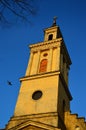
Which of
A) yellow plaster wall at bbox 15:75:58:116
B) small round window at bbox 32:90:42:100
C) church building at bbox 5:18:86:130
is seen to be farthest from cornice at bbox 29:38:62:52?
small round window at bbox 32:90:42:100

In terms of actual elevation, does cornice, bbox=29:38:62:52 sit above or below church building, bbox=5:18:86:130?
Answer: above

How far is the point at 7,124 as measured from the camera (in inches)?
990

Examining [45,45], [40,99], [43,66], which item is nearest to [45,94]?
[40,99]

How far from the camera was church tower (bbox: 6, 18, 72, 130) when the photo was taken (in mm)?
23719

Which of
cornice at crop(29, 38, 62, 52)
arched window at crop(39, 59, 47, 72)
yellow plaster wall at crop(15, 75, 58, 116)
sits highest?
cornice at crop(29, 38, 62, 52)

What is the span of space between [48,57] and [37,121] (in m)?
9.76

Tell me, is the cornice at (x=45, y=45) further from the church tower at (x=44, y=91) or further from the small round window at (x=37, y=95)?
the small round window at (x=37, y=95)

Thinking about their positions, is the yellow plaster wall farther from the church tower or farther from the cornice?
the cornice

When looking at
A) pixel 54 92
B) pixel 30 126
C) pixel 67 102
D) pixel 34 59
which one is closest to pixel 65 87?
pixel 67 102

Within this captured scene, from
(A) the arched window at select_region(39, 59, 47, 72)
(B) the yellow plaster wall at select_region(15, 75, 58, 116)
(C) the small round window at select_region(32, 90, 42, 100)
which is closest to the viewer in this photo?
(B) the yellow plaster wall at select_region(15, 75, 58, 116)

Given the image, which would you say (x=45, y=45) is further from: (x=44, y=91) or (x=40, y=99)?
(x=40, y=99)

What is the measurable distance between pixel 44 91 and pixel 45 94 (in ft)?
1.61

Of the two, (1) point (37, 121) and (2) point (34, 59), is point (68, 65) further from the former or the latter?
(1) point (37, 121)

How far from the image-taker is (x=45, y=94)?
2625 centimetres
